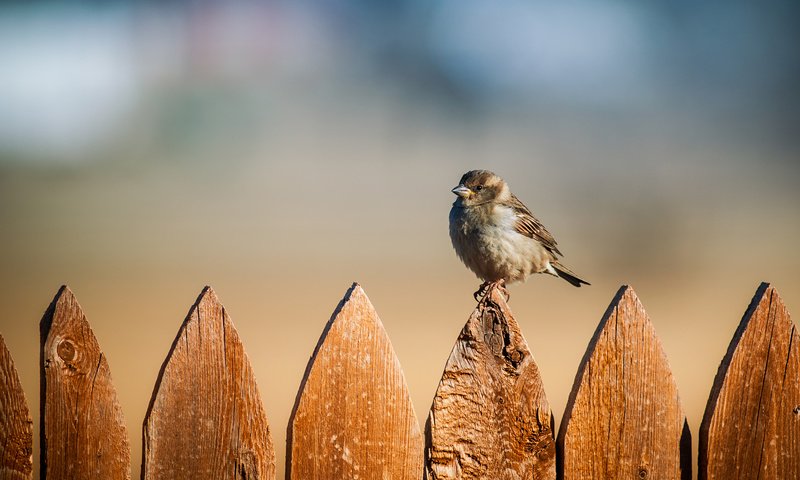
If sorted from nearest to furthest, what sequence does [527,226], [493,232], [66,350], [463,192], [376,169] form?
[66,350] → [493,232] → [463,192] → [527,226] → [376,169]

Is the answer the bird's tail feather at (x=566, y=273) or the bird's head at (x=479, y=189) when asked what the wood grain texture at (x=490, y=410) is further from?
the bird's tail feather at (x=566, y=273)

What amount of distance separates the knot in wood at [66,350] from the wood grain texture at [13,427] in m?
0.13

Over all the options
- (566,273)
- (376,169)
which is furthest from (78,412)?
(376,169)

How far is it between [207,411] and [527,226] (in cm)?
281

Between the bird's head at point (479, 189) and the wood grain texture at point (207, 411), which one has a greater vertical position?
the bird's head at point (479, 189)

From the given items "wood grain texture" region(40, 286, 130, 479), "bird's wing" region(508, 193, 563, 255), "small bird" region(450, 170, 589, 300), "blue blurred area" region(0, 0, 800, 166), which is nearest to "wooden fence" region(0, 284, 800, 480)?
"wood grain texture" region(40, 286, 130, 479)

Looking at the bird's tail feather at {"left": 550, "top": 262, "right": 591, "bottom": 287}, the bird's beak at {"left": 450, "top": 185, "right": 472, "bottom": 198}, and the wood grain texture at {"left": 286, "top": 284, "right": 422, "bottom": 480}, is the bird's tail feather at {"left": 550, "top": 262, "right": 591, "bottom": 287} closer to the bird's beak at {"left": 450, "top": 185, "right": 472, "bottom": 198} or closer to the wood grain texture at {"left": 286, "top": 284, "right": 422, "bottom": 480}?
the bird's beak at {"left": 450, "top": 185, "right": 472, "bottom": 198}

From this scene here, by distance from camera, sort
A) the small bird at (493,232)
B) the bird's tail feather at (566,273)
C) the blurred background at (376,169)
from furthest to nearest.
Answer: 1. the blurred background at (376,169)
2. the bird's tail feather at (566,273)
3. the small bird at (493,232)

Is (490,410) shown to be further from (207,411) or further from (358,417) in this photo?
(207,411)

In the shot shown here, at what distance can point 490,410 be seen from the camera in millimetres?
2168

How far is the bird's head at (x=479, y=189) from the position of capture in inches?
177

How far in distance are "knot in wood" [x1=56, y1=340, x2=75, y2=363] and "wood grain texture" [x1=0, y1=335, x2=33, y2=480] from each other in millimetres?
127

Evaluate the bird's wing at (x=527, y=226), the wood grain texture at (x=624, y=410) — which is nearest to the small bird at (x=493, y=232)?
the bird's wing at (x=527, y=226)

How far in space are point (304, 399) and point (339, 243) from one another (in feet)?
27.4
